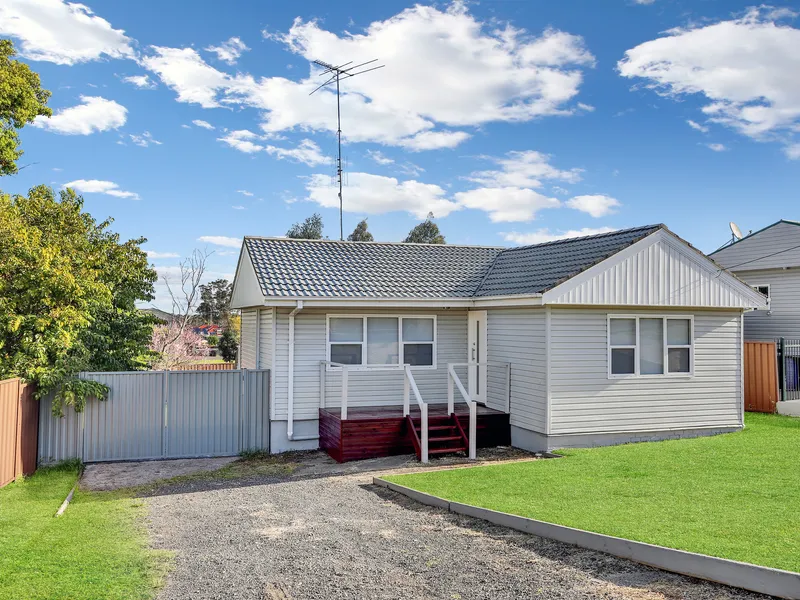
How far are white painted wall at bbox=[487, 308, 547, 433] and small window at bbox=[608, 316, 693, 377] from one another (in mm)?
1584

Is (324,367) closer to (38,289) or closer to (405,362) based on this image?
(405,362)

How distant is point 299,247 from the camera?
Answer: 16172 millimetres

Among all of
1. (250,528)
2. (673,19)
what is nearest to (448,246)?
(673,19)

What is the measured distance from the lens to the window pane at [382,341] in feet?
46.7

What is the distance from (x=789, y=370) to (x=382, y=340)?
11.4 meters

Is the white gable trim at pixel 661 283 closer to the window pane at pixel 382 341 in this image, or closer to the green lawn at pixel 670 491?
the green lawn at pixel 670 491

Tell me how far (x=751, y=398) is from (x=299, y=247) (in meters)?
13.3

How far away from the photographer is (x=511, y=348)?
13.4 metres

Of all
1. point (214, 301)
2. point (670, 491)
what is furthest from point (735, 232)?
point (214, 301)

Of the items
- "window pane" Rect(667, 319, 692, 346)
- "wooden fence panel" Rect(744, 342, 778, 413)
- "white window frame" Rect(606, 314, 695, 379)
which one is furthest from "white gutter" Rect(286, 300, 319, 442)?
"wooden fence panel" Rect(744, 342, 778, 413)

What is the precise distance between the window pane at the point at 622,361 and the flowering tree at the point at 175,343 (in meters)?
18.3

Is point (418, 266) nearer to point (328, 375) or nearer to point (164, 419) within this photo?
point (328, 375)

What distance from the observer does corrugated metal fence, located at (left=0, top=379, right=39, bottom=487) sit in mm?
9773

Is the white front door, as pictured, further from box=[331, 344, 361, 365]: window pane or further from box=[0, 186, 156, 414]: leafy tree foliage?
box=[0, 186, 156, 414]: leafy tree foliage
